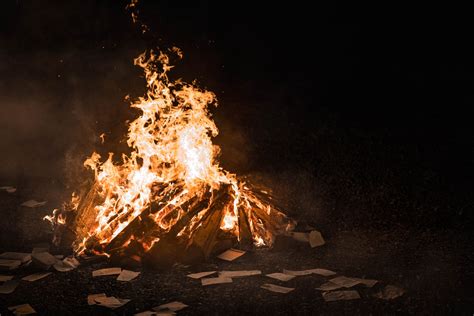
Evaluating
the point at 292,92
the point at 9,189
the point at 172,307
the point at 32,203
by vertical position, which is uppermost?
the point at 292,92

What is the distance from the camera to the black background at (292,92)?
298 inches

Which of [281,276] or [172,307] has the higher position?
[281,276]

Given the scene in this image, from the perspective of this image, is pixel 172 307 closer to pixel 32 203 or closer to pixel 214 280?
pixel 214 280

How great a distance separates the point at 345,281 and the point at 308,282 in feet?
1.31

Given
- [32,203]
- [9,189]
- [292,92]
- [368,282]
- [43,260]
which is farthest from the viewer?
[9,189]

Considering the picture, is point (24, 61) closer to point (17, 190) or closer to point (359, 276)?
point (17, 190)

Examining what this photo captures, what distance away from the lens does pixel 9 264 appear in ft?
19.5

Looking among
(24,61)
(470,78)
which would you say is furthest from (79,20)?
(470,78)

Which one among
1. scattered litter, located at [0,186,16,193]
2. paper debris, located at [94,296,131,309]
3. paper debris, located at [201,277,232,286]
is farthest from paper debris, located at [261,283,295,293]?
scattered litter, located at [0,186,16,193]

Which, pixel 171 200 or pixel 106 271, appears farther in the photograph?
pixel 171 200

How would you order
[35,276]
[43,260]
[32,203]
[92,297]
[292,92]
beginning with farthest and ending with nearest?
[292,92] → [32,203] → [43,260] → [35,276] → [92,297]

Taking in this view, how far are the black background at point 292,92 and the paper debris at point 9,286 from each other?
12.1 feet

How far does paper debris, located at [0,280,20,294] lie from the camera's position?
5273 mm

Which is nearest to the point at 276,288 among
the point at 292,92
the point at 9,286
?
the point at 9,286
